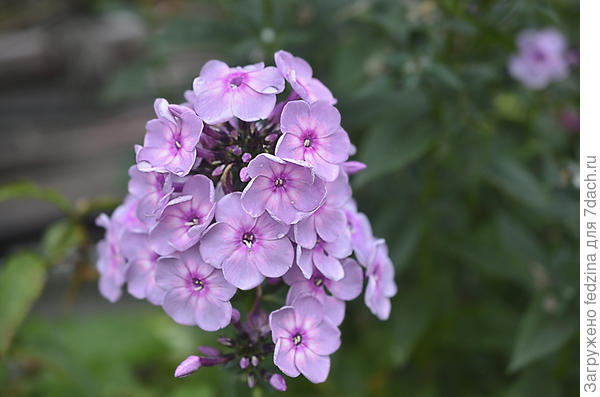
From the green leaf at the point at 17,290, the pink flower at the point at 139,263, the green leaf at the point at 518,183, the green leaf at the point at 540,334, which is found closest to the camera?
the pink flower at the point at 139,263

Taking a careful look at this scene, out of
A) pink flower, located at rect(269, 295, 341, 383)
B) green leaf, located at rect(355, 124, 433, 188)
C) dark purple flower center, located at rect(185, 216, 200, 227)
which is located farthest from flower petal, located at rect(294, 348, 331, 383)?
green leaf, located at rect(355, 124, 433, 188)

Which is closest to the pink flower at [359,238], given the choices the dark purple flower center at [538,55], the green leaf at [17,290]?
the green leaf at [17,290]

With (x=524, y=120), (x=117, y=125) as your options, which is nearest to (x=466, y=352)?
(x=524, y=120)

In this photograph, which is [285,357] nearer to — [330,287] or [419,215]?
[330,287]

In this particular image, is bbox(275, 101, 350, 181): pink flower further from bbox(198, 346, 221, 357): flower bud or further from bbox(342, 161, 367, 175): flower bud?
bbox(198, 346, 221, 357): flower bud

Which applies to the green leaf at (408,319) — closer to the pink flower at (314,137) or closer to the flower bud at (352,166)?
the flower bud at (352,166)

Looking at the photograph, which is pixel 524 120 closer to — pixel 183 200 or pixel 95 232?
pixel 183 200
